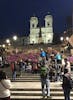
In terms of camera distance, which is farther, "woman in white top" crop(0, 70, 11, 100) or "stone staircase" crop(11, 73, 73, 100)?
"stone staircase" crop(11, 73, 73, 100)

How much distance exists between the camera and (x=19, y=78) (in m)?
26.2

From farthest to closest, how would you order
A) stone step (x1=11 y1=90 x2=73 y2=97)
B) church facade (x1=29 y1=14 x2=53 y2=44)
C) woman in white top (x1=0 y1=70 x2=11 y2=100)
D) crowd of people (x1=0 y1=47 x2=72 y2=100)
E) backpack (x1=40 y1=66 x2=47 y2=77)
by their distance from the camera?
church facade (x1=29 y1=14 x2=53 y2=44) → stone step (x1=11 y1=90 x2=73 y2=97) → backpack (x1=40 y1=66 x2=47 y2=77) → crowd of people (x1=0 y1=47 x2=72 y2=100) → woman in white top (x1=0 y1=70 x2=11 y2=100)

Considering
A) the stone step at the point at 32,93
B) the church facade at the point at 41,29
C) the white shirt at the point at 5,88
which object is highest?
the church facade at the point at 41,29

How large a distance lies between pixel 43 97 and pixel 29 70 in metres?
10.8

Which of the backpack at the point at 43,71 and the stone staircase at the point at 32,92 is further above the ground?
the backpack at the point at 43,71

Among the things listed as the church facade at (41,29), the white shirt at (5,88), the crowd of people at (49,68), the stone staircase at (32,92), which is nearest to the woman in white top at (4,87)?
the white shirt at (5,88)

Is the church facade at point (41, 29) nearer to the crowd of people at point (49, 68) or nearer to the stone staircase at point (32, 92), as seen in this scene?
the crowd of people at point (49, 68)

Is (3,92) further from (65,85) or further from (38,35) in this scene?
(38,35)

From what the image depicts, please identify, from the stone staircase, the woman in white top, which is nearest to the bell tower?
the stone staircase

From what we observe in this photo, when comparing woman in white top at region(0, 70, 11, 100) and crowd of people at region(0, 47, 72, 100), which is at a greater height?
crowd of people at region(0, 47, 72, 100)

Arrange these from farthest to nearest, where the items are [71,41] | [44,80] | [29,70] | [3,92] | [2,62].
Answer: [71,41] → [2,62] → [29,70] → [44,80] → [3,92]

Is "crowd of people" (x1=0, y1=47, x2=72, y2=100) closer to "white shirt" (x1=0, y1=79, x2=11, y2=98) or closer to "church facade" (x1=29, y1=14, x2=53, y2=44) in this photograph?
"white shirt" (x1=0, y1=79, x2=11, y2=98)

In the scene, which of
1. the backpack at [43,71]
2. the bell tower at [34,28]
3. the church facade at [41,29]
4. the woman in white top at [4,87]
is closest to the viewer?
the woman in white top at [4,87]

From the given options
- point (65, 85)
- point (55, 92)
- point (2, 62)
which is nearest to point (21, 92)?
point (55, 92)
